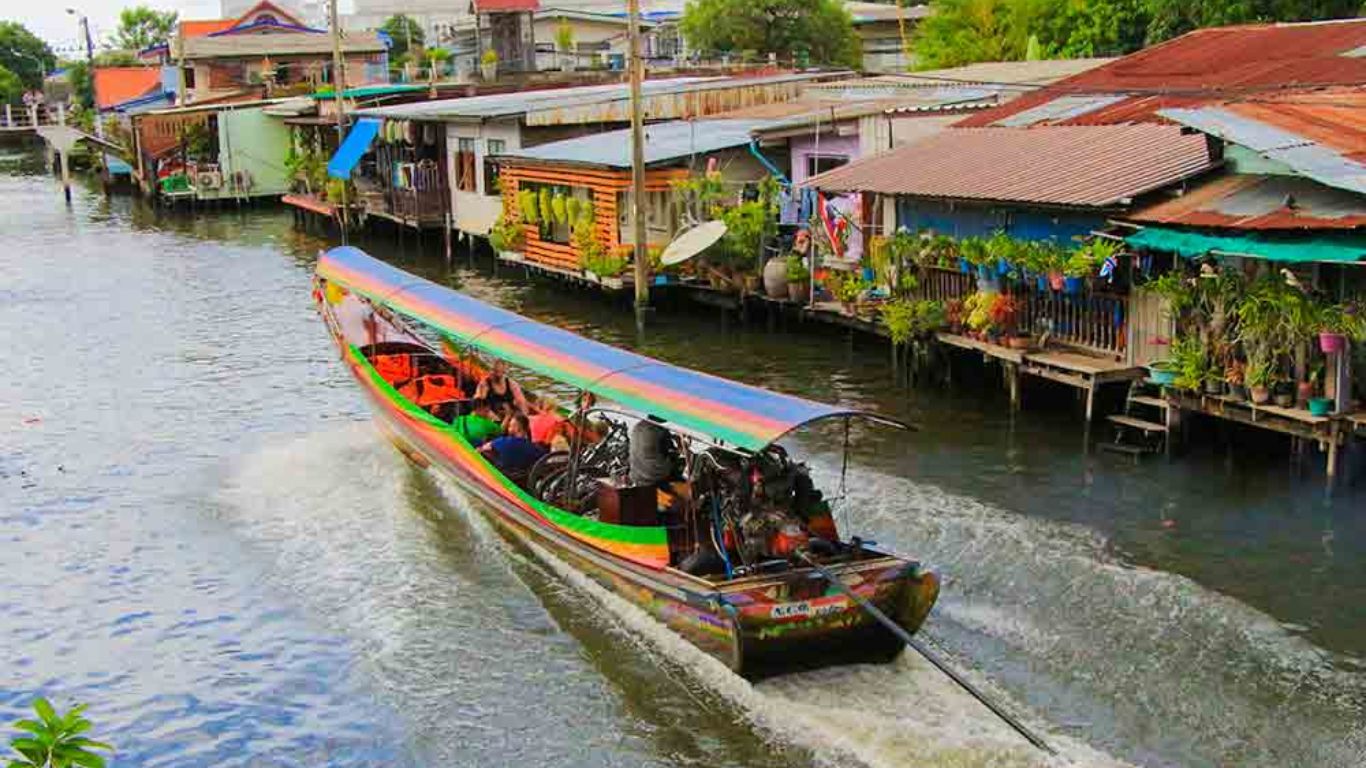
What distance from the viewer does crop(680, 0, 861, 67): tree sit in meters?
56.4

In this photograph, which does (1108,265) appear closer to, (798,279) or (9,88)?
(798,279)

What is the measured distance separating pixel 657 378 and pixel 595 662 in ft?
8.94

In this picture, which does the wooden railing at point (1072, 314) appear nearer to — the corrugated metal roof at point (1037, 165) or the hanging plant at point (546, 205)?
the corrugated metal roof at point (1037, 165)

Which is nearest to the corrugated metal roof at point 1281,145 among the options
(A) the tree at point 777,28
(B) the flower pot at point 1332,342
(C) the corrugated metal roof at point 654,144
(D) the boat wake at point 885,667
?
(B) the flower pot at point 1332,342

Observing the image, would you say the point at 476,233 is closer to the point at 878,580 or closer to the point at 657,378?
the point at 657,378

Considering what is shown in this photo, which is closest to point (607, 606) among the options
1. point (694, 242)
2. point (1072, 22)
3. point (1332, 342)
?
point (1332, 342)

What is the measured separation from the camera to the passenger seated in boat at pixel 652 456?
14547 mm

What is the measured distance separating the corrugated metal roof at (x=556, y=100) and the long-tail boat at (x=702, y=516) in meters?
17.1

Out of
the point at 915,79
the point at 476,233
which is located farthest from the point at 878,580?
the point at 476,233

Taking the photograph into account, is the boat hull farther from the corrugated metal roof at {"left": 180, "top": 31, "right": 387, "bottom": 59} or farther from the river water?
the corrugated metal roof at {"left": 180, "top": 31, "right": 387, "bottom": 59}

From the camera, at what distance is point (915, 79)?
32.7m

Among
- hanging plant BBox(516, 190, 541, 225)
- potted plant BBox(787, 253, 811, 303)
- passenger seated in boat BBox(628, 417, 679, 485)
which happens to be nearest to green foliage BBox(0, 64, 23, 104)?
hanging plant BBox(516, 190, 541, 225)

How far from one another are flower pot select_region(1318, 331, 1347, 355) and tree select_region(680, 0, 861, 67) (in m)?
41.9

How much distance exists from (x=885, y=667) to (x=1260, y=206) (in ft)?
24.8
